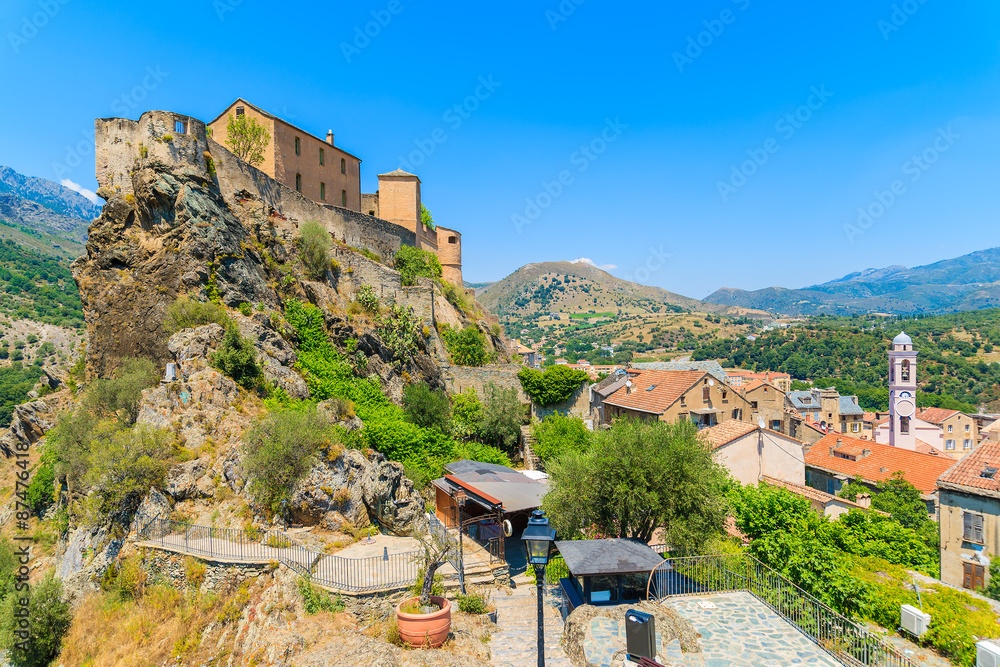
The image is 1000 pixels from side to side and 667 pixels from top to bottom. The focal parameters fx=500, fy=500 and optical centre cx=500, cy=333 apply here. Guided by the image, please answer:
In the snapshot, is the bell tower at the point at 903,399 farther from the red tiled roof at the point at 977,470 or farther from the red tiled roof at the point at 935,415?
the red tiled roof at the point at 977,470

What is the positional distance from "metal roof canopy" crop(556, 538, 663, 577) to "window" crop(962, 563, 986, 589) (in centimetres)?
1620

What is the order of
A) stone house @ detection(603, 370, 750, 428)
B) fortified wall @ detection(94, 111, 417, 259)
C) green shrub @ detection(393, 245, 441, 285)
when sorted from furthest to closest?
green shrub @ detection(393, 245, 441, 285) < stone house @ detection(603, 370, 750, 428) < fortified wall @ detection(94, 111, 417, 259)

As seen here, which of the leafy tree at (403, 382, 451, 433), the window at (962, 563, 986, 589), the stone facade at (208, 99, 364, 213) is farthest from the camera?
the stone facade at (208, 99, 364, 213)

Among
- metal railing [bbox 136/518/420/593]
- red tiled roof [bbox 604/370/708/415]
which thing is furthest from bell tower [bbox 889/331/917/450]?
metal railing [bbox 136/518/420/593]

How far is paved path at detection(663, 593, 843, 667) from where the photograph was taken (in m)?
8.70

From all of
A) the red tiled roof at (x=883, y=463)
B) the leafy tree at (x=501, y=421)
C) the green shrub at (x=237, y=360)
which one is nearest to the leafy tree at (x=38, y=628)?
the green shrub at (x=237, y=360)

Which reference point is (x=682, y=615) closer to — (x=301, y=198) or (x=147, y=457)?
(x=147, y=457)

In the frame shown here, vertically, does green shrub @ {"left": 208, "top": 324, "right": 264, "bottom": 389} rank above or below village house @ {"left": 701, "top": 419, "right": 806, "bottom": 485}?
above

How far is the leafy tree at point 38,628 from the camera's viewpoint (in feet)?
45.6

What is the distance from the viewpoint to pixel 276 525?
15.6m

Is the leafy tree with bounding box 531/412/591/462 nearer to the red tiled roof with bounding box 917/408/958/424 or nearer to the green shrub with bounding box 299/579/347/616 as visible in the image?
the green shrub with bounding box 299/579/347/616

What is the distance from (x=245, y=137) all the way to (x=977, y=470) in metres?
43.1

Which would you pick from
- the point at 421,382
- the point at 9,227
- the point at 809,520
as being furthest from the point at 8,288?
the point at 809,520

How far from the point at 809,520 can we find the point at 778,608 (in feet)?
16.6
